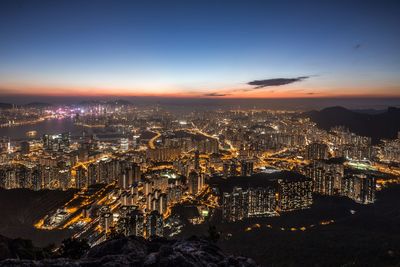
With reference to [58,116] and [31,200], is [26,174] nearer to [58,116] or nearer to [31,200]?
[31,200]

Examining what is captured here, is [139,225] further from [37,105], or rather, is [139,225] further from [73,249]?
[37,105]

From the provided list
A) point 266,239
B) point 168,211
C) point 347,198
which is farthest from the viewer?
point 347,198

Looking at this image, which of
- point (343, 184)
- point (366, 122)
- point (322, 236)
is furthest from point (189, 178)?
point (366, 122)

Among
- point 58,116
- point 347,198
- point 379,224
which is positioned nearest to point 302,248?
point 379,224

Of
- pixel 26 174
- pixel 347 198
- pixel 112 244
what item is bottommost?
pixel 347 198

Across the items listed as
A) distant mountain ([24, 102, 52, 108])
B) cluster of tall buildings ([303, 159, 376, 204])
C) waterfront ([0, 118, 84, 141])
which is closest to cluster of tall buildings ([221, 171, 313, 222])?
cluster of tall buildings ([303, 159, 376, 204])

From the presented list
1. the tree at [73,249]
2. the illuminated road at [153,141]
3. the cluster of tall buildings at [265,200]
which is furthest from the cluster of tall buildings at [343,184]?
the illuminated road at [153,141]

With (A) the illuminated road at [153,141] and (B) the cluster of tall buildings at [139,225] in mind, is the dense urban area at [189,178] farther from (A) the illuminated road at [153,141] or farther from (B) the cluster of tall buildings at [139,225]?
(A) the illuminated road at [153,141]

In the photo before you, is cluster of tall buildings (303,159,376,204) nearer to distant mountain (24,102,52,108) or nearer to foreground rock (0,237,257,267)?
foreground rock (0,237,257,267)
